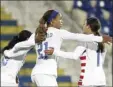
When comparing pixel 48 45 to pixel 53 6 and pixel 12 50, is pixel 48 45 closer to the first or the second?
pixel 12 50

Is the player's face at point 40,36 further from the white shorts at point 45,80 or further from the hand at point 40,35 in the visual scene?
the white shorts at point 45,80

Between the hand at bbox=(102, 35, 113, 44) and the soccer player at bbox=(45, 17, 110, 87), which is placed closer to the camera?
the hand at bbox=(102, 35, 113, 44)

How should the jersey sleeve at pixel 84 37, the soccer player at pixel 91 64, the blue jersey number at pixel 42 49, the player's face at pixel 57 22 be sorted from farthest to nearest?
the soccer player at pixel 91 64
the player's face at pixel 57 22
the blue jersey number at pixel 42 49
the jersey sleeve at pixel 84 37

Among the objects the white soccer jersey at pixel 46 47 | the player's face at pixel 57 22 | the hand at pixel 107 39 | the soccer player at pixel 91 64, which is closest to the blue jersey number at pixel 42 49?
the white soccer jersey at pixel 46 47

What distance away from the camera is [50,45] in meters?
5.74

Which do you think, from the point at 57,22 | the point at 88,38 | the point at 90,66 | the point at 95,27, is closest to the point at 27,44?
the point at 57,22

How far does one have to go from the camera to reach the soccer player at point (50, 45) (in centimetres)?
561

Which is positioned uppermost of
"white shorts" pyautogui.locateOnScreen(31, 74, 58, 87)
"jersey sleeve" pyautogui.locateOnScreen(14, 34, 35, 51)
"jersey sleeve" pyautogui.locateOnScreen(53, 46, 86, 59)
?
"jersey sleeve" pyautogui.locateOnScreen(14, 34, 35, 51)

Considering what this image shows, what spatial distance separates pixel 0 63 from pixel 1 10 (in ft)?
15.3

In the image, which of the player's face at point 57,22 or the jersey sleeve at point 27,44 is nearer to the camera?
the jersey sleeve at point 27,44

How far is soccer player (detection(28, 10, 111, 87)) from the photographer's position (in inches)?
221

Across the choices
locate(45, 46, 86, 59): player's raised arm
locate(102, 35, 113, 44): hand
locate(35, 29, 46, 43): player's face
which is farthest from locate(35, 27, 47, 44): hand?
locate(102, 35, 113, 44): hand

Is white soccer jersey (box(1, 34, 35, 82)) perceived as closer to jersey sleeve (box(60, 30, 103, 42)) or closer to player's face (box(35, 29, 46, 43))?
player's face (box(35, 29, 46, 43))

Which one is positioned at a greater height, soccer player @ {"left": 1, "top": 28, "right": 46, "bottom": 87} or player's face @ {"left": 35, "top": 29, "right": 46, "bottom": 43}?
player's face @ {"left": 35, "top": 29, "right": 46, "bottom": 43}
